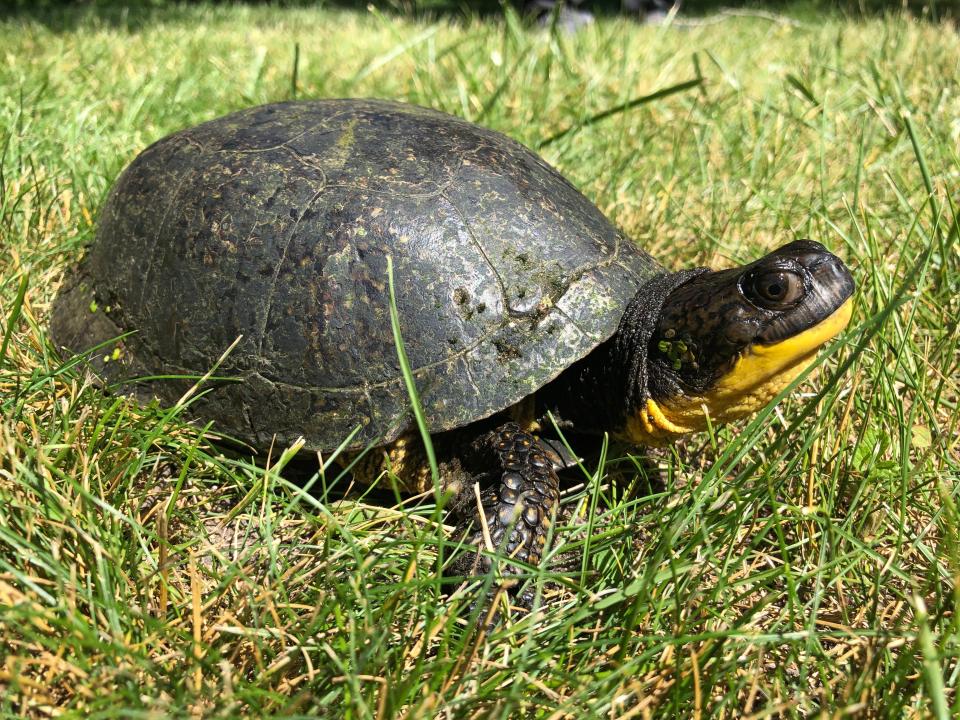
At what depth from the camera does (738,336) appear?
1894mm

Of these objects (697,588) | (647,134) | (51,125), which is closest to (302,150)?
(697,588)

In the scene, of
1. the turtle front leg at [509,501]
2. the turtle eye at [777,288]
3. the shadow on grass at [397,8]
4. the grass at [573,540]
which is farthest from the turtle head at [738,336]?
the shadow on grass at [397,8]

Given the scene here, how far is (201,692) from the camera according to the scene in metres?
1.37

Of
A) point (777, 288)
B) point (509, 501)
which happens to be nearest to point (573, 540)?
point (509, 501)

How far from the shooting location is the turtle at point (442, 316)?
6.39 feet

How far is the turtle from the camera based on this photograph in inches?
76.6

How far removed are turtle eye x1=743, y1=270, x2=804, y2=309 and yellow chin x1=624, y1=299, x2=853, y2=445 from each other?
0.32 feet

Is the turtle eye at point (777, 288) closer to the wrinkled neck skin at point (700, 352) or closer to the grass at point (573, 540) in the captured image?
the wrinkled neck skin at point (700, 352)

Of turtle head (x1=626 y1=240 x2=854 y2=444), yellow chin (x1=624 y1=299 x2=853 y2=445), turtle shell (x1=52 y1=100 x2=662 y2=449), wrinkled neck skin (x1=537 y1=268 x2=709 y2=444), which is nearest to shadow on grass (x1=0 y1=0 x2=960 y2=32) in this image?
turtle shell (x1=52 y1=100 x2=662 y2=449)

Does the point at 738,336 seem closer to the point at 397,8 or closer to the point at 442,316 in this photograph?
the point at 442,316

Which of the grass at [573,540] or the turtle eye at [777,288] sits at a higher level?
the turtle eye at [777,288]

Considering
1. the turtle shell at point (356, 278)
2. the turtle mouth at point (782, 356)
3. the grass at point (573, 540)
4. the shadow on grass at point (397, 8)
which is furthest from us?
the shadow on grass at point (397, 8)

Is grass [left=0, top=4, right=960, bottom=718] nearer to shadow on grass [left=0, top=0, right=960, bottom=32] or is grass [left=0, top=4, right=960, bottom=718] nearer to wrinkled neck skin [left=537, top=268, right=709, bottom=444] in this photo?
wrinkled neck skin [left=537, top=268, right=709, bottom=444]

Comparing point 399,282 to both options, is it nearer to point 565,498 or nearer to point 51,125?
point 565,498
